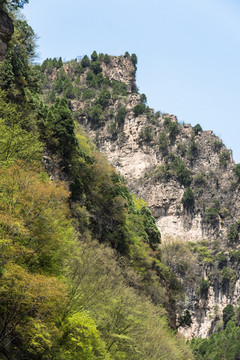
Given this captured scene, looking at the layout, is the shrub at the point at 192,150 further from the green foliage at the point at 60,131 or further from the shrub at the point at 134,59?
the green foliage at the point at 60,131

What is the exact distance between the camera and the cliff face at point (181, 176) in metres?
127

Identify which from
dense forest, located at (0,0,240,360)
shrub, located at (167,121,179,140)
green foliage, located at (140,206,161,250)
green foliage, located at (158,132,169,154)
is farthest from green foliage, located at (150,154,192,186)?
dense forest, located at (0,0,240,360)

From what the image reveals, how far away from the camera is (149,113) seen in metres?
145

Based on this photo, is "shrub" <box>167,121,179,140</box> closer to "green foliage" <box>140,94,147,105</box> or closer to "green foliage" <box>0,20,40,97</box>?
"green foliage" <box>140,94,147,105</box>

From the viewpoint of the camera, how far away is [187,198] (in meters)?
135

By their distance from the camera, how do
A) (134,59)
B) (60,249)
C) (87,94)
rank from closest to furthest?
1. (60,249)
2. (87,94)
3. (134,59)

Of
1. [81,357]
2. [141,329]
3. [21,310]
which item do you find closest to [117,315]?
[141,329]

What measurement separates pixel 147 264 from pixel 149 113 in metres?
96.2

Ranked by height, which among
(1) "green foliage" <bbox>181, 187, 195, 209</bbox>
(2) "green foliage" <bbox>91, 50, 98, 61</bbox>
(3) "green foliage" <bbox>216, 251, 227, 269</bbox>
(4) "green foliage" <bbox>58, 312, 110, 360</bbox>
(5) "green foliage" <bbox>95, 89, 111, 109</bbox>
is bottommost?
(4) "green foliage" <bbox>58, 312, 110, 360</bbox>

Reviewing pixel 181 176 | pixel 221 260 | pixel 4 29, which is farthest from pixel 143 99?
pixel 4 29

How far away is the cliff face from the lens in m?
127

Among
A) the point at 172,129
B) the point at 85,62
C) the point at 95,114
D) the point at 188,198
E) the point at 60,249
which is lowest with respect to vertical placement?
the point at 60,249

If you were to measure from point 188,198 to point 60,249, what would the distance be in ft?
383

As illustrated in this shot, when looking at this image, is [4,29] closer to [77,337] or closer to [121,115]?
[77,337]
